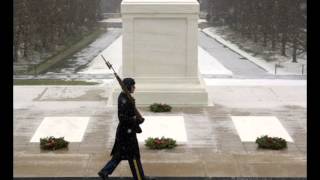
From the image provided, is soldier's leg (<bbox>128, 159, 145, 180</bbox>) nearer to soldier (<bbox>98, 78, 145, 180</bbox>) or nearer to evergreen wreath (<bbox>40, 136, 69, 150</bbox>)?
soldier (<bbox>98, 78, 145, 180</bbox>)

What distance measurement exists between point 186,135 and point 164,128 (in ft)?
2.52

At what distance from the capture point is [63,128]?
45.8 ft

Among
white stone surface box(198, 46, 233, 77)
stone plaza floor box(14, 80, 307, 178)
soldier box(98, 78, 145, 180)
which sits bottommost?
white stone surface box(198, 46, 233, 77)

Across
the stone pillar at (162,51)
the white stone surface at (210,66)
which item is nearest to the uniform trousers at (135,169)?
the stone pillar at (162,51)

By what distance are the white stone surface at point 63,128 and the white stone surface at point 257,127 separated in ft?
12.1

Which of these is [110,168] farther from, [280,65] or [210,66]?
[280,65]

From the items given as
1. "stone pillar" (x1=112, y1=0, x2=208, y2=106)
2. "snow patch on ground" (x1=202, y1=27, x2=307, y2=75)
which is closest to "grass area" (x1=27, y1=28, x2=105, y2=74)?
Answer: "snow patch on ground" (x1=202, y1=27, x2=307, y2=75)

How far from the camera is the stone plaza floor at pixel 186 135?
419 inches

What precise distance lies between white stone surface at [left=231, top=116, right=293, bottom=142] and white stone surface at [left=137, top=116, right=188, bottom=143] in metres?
1.33

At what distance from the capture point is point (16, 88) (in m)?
19.6

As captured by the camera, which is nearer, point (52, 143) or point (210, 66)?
point (52, 143)

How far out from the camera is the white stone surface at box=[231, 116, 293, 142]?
43.4 ft

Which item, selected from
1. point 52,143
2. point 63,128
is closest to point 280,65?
point 63,128
